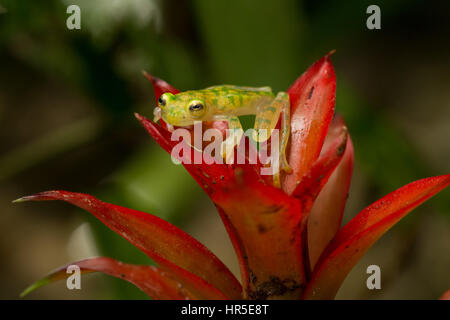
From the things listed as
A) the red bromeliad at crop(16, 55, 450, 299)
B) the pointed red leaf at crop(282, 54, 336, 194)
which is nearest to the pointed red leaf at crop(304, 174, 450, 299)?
the red bromeliad at crop(16, 55, 450, 299)

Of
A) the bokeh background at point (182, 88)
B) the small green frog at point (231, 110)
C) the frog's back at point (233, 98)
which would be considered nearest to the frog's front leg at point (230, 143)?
the small green frog at point (231, 110)

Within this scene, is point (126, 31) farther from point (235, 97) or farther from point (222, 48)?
point (235, 97)

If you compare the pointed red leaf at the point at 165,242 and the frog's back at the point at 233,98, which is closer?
the pointed red leaf at the point at 165,242

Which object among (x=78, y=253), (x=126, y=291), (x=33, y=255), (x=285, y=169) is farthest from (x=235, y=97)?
(x=33, y=255)

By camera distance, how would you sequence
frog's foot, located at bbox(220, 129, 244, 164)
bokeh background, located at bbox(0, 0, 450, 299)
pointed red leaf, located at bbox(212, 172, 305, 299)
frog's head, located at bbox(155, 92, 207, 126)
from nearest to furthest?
pointed red leaf, located at bbox(212, 172, 305, 299) → frog's foot, located at bbox(220, 129, 244, 164) → frog's head, located at bbox(155, 92, 207, 126) → bokeh background, located at bbox(0, 0, 450, 299)

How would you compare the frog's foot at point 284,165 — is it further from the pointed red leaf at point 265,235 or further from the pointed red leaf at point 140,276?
the pointed red leaf at point 140,276

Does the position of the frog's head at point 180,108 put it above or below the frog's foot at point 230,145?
above

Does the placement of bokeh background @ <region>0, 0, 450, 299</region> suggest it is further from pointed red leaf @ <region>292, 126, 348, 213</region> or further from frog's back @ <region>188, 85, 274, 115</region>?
pointed red leaf @ <region>292, 126, 348, 213</region>
